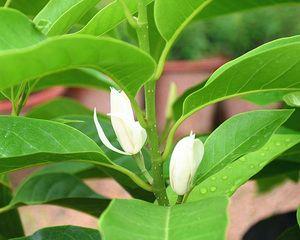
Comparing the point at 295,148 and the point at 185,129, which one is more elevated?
the point at 185,129

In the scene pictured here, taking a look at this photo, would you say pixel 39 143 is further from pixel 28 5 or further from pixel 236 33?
pixel 236 33

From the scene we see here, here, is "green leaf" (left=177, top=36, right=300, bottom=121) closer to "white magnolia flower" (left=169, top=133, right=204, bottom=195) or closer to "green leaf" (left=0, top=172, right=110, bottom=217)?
"white magnolia flower" (left=169, top=133, right=204, bottom=195)

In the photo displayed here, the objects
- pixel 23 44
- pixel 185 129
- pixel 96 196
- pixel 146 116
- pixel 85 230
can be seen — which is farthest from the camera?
pixel 185 129

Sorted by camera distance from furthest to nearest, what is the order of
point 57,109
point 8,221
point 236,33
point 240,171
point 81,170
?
1. point 236,33
2. point 57,109
3. point 81,170
4. point 8,221
5. point 240,171

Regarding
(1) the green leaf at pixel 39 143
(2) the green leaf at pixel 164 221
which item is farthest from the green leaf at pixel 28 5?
(2) the green leaf at pixel 164 221

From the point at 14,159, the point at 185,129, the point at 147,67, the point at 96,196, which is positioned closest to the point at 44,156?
the point at 14,159

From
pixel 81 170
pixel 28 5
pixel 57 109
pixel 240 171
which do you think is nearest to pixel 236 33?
pixel 57 109

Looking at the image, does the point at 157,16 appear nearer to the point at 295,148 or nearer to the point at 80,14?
the point at 80,14
